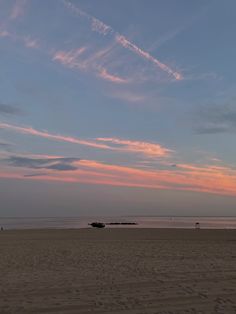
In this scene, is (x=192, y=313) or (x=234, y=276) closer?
(x=192, y=313)

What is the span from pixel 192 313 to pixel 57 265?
7177 mm

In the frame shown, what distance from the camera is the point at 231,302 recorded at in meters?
8.28

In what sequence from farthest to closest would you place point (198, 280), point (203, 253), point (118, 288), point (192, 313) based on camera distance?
point (203, 253) < point (198, 280) < point (118, 288) < point (192, 313)

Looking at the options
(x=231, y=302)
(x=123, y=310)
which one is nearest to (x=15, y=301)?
(x=123, y=310)

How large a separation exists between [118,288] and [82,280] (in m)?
1.44

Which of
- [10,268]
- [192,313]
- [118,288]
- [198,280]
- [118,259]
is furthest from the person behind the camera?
[118,259]

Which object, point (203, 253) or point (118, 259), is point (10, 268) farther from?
point (203, 253)

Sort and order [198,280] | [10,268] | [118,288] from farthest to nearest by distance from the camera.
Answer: [10,268] → [198,280] → [118,288]

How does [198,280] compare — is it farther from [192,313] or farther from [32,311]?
[32,311]

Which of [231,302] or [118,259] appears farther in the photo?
[118,259]

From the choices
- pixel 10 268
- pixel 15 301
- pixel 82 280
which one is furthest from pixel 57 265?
pixel 15 301

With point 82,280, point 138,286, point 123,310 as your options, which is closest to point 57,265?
point 82,280

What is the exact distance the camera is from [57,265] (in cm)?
1383

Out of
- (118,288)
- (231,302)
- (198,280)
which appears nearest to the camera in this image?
(231,302)
